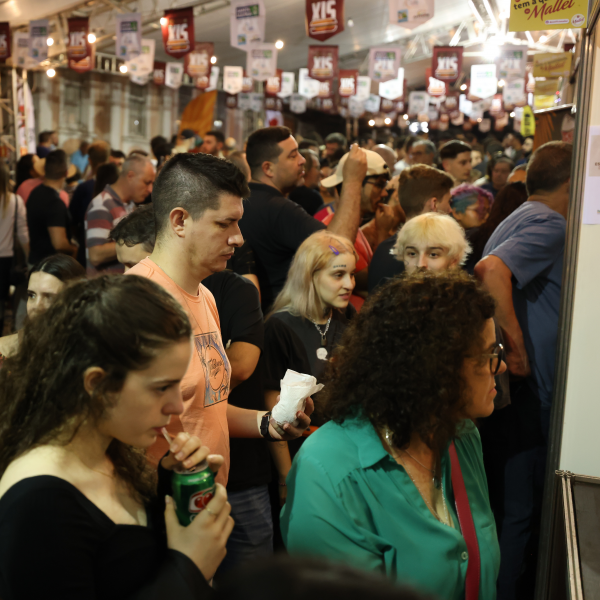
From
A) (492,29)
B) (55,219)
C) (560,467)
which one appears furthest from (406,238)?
(492,29)

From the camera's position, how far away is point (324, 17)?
9273 millimetres

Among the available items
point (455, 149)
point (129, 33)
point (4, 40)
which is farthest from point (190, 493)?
point (4, 40)

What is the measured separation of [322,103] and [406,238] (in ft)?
76.6

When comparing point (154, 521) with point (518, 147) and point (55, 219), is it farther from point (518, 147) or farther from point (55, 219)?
point (518, 147)

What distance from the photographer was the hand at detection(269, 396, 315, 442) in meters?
1.76

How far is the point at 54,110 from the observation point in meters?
18.9

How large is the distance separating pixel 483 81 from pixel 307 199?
480 inches

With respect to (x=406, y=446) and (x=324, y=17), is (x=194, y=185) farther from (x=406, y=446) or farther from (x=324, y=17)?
(x=324, y=17)

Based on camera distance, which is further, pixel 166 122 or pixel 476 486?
pixel 166 122

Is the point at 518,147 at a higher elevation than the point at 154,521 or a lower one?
higher

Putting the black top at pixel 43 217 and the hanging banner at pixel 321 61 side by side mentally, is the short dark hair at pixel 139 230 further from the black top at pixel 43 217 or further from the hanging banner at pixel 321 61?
the hanging banner at pixel 321 61

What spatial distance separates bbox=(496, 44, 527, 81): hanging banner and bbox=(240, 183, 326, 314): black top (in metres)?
12.3

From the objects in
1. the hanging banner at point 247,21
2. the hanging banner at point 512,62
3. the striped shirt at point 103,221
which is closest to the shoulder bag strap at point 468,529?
the striped shirt at point 103,221

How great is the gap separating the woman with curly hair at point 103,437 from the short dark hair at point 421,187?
269 cm
